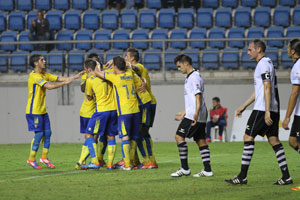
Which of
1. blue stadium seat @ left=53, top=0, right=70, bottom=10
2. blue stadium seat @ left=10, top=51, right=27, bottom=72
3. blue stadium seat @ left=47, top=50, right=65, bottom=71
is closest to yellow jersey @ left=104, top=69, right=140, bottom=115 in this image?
blue stadium seat @ left=47, top=50, right=65, bottom=71

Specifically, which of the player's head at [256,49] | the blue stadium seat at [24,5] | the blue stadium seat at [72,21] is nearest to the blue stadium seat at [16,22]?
the blue stadium seat at [24,5]

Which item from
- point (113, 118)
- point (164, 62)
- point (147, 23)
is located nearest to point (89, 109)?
point (113, 118)

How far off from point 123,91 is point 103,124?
0.84 metres

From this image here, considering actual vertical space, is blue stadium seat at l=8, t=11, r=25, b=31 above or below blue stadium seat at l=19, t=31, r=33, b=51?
above

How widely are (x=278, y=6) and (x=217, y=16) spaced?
2501 millimetres

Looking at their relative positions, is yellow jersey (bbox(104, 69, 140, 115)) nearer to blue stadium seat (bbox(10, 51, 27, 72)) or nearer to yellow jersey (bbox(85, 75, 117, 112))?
yellow jersey (bbox(85, 75, 117, 112))

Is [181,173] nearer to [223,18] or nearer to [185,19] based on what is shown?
[223,18]

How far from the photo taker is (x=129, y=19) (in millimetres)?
23219

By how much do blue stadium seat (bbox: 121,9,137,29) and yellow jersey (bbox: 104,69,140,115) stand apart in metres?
12.9

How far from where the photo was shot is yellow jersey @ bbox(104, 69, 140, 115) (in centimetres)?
1039

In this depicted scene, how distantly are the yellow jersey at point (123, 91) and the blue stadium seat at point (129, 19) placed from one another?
508 inches

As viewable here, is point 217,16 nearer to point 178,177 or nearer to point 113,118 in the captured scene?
point 113,118

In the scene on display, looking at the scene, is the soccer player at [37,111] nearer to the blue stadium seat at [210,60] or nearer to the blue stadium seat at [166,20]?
the blue stadium seat at [210,60]

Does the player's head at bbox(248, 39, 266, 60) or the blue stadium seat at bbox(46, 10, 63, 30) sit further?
the blue stadium seat at bbox(46, 10, 63, 30)
